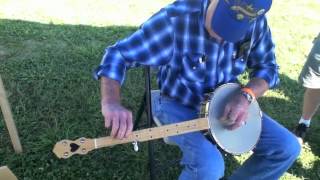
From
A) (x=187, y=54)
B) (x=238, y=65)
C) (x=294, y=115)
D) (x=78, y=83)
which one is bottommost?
(x=294, y=115)

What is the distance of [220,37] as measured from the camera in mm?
2422

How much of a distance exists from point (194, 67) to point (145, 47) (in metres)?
0.31

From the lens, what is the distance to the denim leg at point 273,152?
2.67 meters

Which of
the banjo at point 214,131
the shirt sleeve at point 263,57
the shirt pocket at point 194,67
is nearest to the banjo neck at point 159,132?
the banjo at point 214,131

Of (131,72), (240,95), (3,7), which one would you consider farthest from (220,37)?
(3,7)

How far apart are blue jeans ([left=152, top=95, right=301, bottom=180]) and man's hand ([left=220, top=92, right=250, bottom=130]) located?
15 centimetres

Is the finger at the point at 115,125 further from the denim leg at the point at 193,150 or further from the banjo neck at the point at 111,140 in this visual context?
the denim leg at the point at 193,150

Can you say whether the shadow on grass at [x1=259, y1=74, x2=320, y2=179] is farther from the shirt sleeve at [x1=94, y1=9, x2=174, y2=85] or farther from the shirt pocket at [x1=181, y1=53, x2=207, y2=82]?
the shirt sleeve at [x1=94, y1=9, x2=174, y2=85]

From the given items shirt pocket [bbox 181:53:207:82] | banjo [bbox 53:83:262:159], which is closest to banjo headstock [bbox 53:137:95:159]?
banjo [bbox 53:83:262:159]

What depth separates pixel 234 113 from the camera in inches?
99.7

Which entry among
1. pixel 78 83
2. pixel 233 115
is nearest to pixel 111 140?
pixel 233 115

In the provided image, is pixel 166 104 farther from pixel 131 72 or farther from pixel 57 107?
pixel 131 72

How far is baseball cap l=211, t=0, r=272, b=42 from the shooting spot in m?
2.26

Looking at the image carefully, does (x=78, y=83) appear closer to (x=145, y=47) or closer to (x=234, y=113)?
(x=145, y=47)
